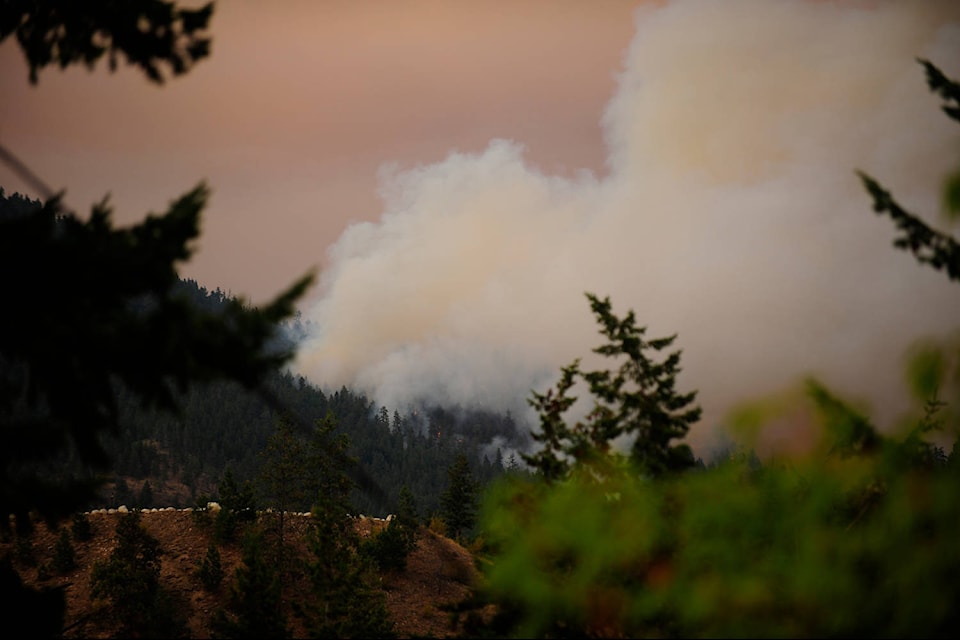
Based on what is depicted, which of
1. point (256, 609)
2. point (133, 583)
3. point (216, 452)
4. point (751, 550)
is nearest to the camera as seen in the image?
point (751, 550)

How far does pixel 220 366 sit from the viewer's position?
3.98m

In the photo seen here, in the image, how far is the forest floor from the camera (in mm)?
24562

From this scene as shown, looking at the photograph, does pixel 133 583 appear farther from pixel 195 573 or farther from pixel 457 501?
pixel 457 501

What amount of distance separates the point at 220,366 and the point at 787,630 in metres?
5.20

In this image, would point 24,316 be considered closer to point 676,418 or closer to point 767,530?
point 767,530

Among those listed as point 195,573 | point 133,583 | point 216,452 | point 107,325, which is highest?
point 216,452

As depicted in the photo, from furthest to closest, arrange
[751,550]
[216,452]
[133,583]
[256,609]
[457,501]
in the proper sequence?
1. [216,452]
2. [457,501]
3. [133,583]
4. [256,609]
5. [751,550]

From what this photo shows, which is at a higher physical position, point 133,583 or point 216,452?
point 216,452

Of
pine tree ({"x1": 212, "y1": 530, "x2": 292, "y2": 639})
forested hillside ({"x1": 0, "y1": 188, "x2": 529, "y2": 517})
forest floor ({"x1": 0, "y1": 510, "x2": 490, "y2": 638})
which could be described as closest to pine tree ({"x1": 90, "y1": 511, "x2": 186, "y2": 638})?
forest floor ({"x1": 0, "y1": 510, "x2": 490, "y2": 638})

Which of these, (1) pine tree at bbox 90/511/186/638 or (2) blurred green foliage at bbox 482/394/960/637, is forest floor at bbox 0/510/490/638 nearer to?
(1) pine tree at bbox 90/511/186/638

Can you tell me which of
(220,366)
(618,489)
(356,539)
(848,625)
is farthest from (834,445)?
(356,539)

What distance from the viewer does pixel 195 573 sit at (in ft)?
90.1

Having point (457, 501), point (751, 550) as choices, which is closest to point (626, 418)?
point (751, 550)

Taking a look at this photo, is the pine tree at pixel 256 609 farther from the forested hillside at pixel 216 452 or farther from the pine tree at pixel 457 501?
the forested hillside at pixel 216 452
